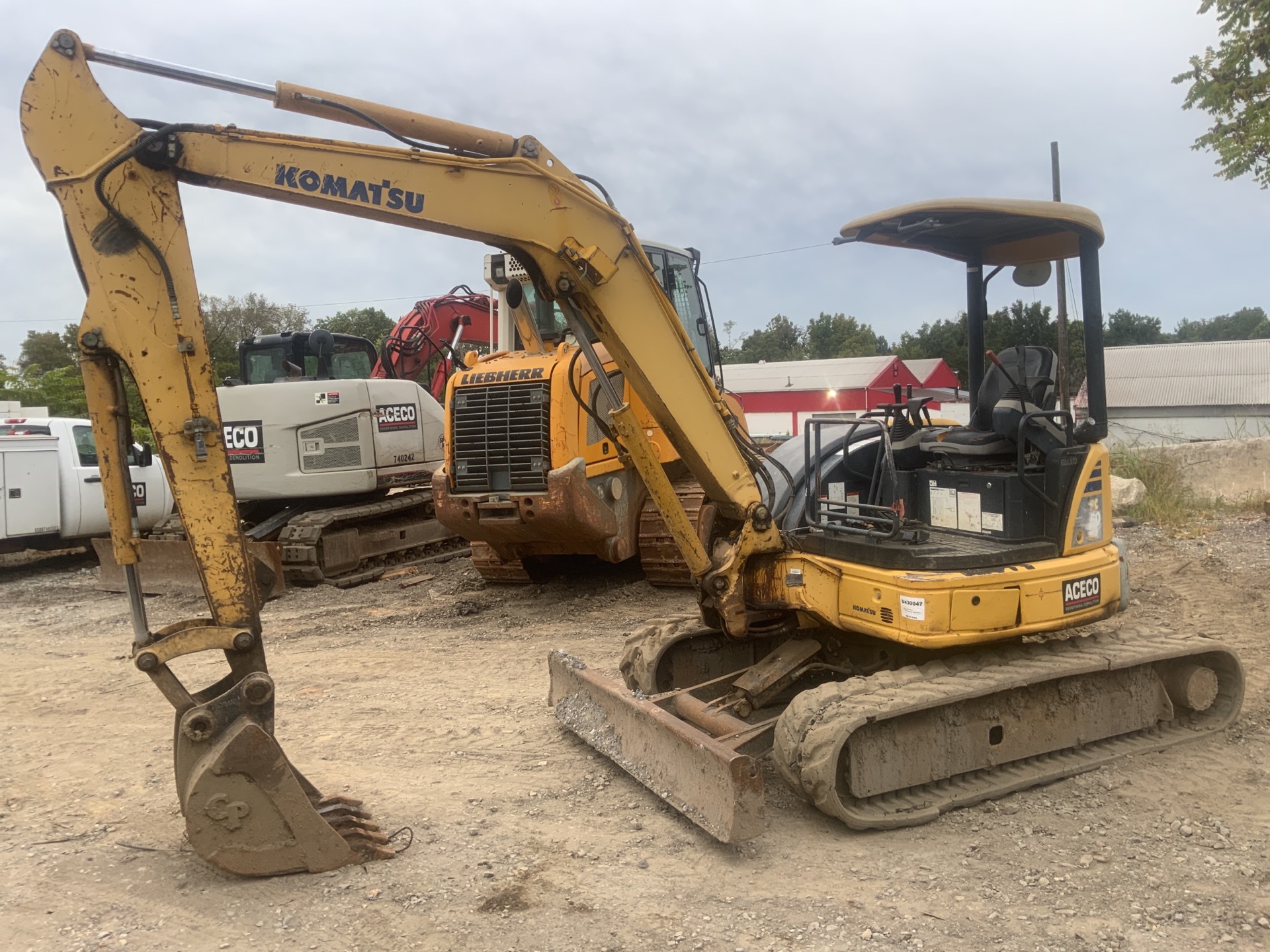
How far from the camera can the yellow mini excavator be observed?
3.66 m

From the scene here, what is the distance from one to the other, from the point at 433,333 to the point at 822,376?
30061mm

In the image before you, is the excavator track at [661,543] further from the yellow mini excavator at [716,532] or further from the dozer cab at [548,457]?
the yellow mini excavator at [716,532]

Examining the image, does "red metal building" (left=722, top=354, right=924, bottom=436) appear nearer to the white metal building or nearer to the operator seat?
the white metal building

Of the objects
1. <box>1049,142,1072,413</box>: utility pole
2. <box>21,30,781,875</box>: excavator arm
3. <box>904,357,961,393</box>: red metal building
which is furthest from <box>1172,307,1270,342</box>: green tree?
<box>21,30,781,875</box>: excavator arm

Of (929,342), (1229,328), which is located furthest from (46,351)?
(1229,328)

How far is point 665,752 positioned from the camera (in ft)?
14.3

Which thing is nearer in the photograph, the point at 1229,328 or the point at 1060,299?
the point at 1060,299

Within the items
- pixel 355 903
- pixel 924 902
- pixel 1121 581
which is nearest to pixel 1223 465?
pixel 1121 581

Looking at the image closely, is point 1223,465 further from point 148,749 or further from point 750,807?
point 148,749

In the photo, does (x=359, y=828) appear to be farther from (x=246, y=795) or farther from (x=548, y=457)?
(x=548, y=457)

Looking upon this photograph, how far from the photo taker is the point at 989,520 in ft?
16.0

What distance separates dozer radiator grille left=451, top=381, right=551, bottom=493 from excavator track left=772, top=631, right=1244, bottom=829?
4.02m

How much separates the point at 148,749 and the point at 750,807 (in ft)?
11.2

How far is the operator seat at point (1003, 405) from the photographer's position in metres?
4.81
